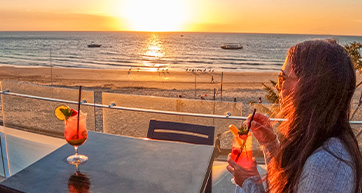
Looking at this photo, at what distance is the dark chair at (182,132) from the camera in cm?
236

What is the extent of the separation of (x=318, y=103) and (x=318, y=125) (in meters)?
0.08

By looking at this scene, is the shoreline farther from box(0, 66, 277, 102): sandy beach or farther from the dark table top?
the dark table top

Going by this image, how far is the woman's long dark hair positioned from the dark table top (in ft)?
1.77

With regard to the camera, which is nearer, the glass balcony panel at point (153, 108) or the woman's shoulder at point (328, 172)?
the woman's shoulder at point (328, 172)

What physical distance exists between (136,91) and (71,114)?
621 inches

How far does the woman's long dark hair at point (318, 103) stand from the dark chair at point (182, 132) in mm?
1189

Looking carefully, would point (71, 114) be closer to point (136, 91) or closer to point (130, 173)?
point (130, 173)

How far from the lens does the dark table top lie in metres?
1.48

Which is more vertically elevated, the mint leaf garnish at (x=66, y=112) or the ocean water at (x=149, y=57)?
the mint leaf garnish at (x=66, y=112)

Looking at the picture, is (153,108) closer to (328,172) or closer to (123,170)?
(123,170)

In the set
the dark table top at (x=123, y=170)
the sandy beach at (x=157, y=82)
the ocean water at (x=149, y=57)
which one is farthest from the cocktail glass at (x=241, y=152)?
the ocean water at (x=149, y=57)

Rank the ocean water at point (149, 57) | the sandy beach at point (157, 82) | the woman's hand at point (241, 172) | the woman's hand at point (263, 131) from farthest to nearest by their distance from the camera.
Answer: the ocean water at point (149, 57) < the sandy beach at point (157, 82) < the woman's hand at point (263, 131) < the woman's hand at point (241, 172)

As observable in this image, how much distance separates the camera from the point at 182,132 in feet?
7.96

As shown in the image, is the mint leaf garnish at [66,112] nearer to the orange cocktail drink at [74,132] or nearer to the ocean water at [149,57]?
the orange cocktail drink at [74,132]
